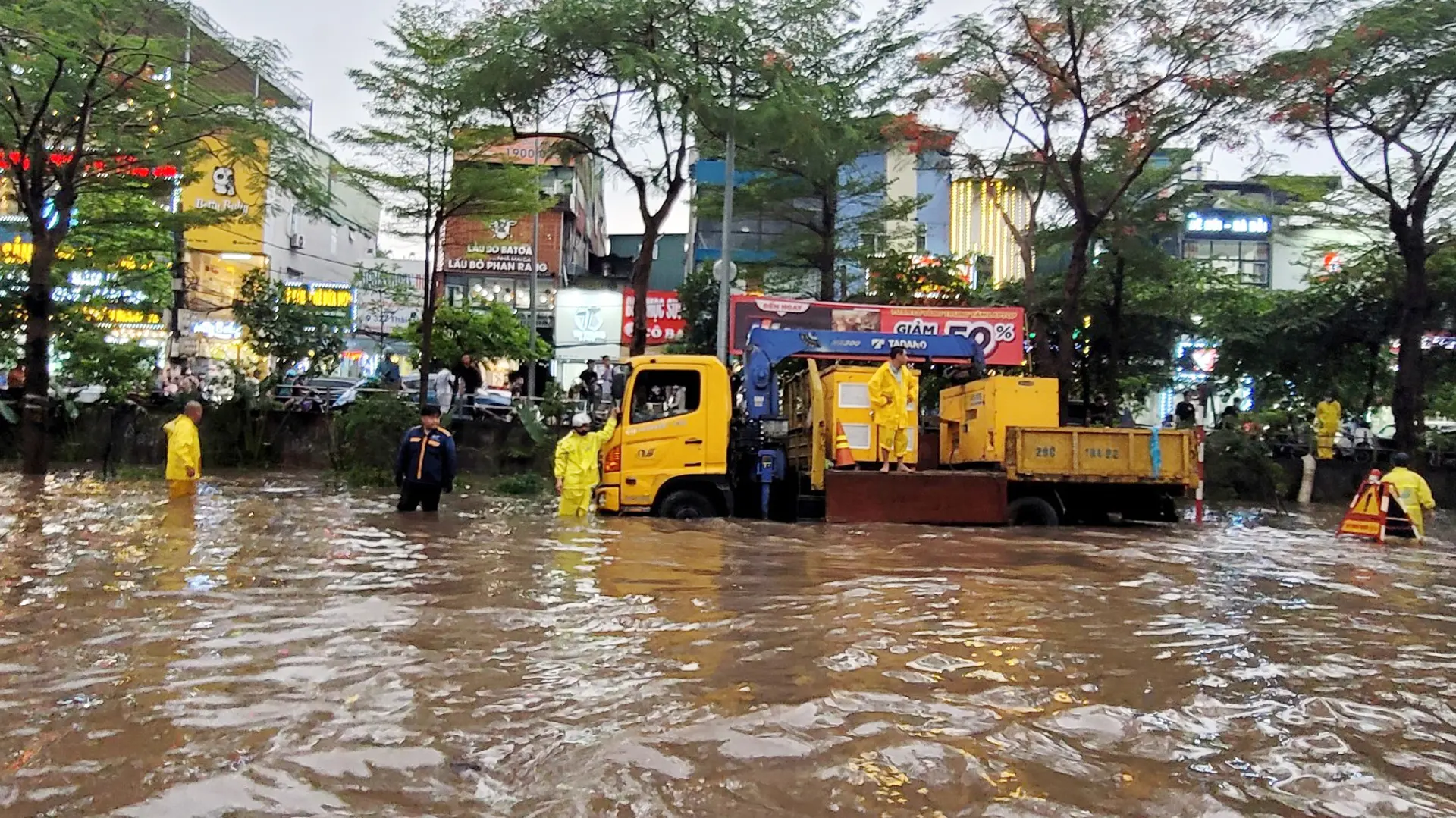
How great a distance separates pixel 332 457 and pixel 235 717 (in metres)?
17.6

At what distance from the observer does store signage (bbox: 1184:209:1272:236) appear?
44.8m

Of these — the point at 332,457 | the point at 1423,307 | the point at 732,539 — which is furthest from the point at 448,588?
the point at 1423,307

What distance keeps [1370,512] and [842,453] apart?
6219 mm

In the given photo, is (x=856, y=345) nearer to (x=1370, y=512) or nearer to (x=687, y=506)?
(x=687, y=506)

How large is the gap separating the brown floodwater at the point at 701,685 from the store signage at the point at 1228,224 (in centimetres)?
3992

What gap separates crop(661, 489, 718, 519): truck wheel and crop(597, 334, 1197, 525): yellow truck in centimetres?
1

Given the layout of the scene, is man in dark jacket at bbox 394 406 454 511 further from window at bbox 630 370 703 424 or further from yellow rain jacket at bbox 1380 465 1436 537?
yellow rain jacket at bbox 1380 465 1436 537

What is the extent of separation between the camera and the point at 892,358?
12820mm

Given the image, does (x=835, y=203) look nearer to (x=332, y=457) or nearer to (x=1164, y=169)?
(x=1164, y=169)

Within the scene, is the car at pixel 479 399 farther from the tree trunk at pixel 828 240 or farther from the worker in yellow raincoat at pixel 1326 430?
the worker in yellow raincoat at pixel 1326 430

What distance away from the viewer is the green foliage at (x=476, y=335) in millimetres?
33562

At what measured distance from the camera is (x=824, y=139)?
17.5 metres

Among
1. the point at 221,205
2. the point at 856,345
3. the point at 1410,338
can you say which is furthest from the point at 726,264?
the point at 221,205

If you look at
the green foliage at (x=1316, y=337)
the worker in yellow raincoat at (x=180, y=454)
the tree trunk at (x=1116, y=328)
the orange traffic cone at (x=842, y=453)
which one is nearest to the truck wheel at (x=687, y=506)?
the orange traffic cone at (x=842, y=453)
